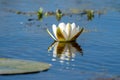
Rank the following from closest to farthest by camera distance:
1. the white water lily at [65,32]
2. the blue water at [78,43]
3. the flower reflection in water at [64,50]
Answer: the blue water at [78,43] → the flower reflection in water at [64,50] → the white water lily at [65,32]

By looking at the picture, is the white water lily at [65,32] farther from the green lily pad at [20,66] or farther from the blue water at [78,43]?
the green lily pad at [20,66]

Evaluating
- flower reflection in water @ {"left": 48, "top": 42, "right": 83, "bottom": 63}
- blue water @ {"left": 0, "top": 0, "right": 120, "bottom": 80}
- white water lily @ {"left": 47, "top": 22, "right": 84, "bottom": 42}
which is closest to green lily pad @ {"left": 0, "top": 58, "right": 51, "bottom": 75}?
blue water @ {"left": 0, "top": 0, "right": 120, "bottom": 80}

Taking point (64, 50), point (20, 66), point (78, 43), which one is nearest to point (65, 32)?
point (78, 43)

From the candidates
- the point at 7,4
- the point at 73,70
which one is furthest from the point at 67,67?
the point at 7,4

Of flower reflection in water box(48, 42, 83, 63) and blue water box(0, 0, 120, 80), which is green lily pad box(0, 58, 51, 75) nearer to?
blue water box(0, 0, 120, 80)

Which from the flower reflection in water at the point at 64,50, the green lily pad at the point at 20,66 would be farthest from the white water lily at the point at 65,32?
the green lily pad at the point at 20,66
